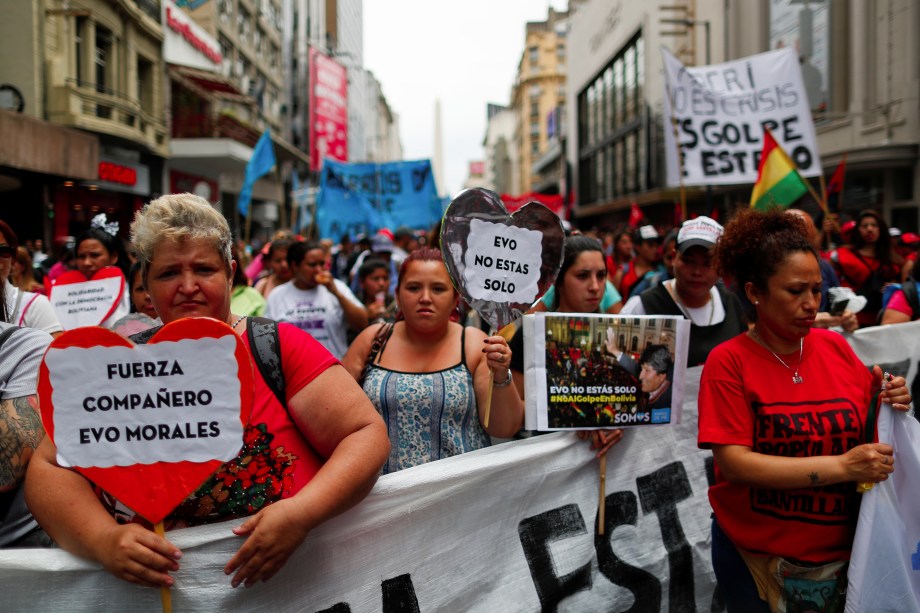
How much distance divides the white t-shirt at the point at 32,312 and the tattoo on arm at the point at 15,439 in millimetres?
1484

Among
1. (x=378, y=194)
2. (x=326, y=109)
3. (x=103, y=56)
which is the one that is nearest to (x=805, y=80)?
(x=378, y=194)

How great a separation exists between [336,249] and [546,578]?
10.9 meters

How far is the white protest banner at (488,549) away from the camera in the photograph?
5.86ft

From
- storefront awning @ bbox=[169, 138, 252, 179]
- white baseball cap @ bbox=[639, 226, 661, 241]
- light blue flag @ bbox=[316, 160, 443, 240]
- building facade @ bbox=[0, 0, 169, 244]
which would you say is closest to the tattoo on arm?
white baseball cap @ bbox=[639, 226, 661, 241]

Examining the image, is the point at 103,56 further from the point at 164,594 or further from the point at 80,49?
the point at 164,594

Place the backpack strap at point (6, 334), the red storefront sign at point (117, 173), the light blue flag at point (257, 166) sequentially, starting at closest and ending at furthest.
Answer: the backpack strap at point (6, 334), the light blue flag at point (257, 166), the red storefront sign at point (117, 173)

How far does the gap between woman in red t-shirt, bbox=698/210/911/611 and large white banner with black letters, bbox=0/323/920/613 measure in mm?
614

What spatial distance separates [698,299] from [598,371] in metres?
1.00

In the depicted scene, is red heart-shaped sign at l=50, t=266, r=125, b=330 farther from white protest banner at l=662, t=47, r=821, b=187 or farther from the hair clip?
white protest banner at l=662, t=47, r=821, b=187

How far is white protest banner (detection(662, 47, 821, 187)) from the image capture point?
6.96 meters

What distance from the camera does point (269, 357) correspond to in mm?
1775

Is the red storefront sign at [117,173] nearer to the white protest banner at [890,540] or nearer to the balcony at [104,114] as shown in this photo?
the balcony at [104,114]

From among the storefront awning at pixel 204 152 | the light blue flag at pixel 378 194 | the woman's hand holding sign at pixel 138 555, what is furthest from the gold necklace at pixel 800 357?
the storefront awning at pixel 204 152

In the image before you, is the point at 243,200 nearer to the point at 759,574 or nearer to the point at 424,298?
the point at 424,298
